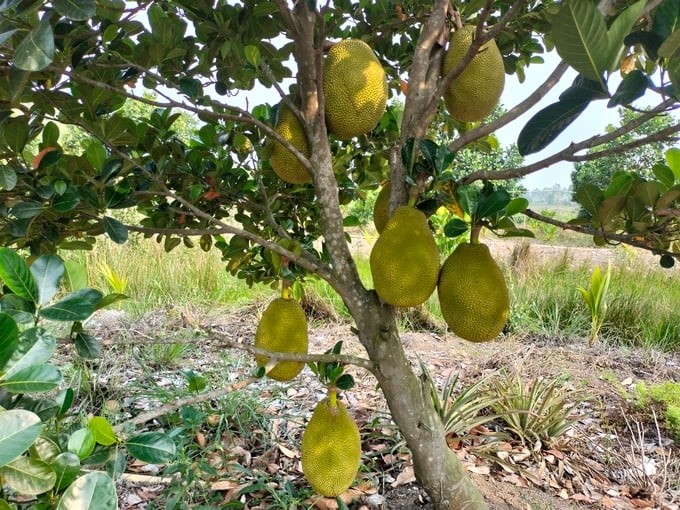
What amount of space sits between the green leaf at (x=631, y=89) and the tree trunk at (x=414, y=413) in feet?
1.71

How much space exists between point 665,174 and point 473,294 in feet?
1.18

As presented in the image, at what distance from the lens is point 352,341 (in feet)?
8.93

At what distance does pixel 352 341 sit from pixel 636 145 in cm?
218

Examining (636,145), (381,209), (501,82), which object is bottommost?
(381,209)

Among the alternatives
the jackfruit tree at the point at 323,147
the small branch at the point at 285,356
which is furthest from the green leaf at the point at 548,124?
the small branch at the point at 285,356

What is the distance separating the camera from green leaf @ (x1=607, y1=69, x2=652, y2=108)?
47 centimetres

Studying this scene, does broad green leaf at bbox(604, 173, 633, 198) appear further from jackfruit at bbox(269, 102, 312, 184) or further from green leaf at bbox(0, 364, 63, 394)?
green leaf at bbox(0, 364, 63, 394)

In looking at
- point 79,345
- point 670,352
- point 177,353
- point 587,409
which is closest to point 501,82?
point 79,345

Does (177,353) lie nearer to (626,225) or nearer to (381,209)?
(381,209)

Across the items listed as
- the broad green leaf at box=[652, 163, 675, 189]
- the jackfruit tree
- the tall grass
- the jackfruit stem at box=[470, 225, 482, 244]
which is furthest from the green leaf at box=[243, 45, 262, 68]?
the tall grass

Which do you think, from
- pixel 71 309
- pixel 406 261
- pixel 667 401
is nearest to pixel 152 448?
pixel 71 309

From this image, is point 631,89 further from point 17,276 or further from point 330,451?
point 330,451

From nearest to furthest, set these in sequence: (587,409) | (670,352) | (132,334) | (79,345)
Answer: (79,345) < (587,409) < (132,334) < (670,352)

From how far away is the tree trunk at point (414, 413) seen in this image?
34.9 inches
